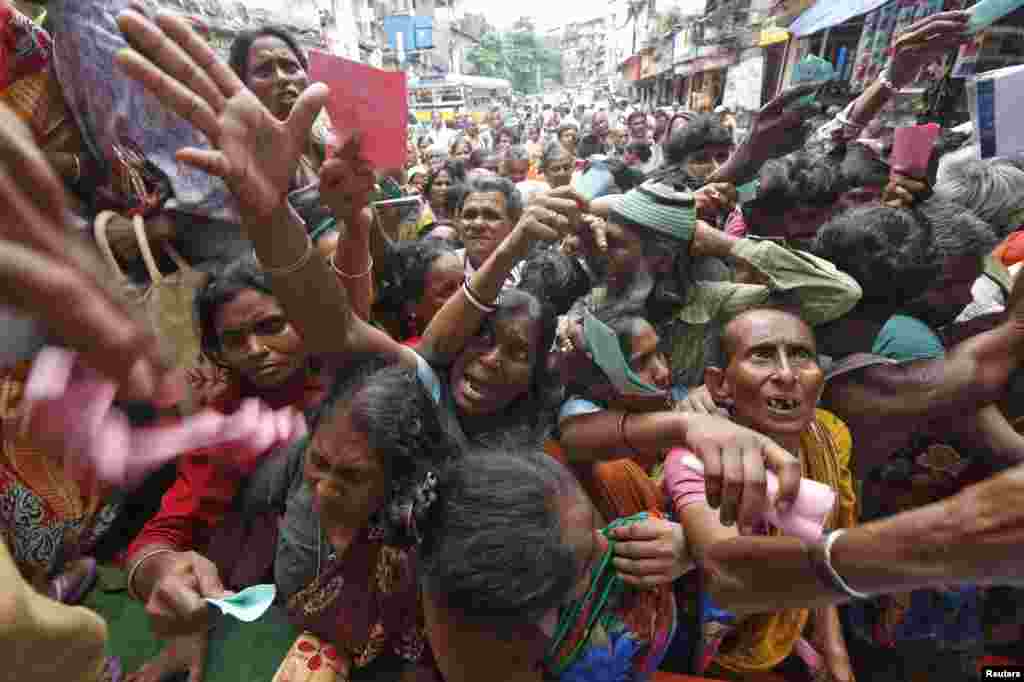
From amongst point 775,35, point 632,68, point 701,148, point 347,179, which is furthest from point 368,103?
point 632,68

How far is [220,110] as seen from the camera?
110cm

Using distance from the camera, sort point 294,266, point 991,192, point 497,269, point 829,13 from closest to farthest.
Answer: point 294,266 < point 497,269 < point 991,192 < point 829,13

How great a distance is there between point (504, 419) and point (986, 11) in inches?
113

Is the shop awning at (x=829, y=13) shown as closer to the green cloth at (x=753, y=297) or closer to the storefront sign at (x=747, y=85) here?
the storefront sign at (x=747, y=85)

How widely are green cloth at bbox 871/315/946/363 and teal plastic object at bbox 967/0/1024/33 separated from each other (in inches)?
64.6

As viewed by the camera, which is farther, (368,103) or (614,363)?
(614,363)

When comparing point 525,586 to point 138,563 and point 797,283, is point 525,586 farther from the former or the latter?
point 797,283

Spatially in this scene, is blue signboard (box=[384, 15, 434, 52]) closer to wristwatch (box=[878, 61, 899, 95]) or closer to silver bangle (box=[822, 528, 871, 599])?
wristwatch (box=[878, 61, 899, 95])

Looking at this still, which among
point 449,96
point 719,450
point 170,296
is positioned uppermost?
point 449,96

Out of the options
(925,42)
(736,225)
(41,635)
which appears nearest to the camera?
(41,635)

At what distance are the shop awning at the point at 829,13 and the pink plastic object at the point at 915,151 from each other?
670cm

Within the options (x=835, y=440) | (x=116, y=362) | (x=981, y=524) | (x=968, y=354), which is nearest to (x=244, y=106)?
(x=116, y=362)

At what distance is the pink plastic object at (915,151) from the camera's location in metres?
2.20

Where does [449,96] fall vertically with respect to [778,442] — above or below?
above
